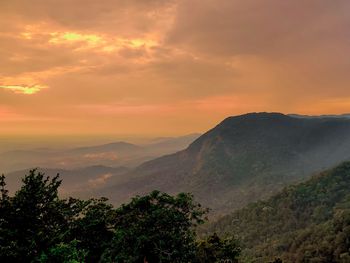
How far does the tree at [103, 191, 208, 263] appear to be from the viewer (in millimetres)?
32906

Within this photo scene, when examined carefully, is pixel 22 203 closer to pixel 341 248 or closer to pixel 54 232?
pixel 54 232

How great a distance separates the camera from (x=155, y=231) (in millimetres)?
34781

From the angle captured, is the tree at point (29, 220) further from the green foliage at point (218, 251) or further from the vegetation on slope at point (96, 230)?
the green foliage at point (218, 251)

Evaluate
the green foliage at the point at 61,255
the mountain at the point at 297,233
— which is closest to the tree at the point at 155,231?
the green foliage at the point at 61,255

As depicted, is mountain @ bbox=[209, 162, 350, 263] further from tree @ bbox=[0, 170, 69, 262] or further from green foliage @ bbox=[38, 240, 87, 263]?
green foliage @ bbox=[38, 240, 87, 263]

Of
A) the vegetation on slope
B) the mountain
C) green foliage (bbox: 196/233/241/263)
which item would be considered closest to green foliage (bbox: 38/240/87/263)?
the vegetation on slope

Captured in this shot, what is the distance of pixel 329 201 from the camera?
199 meters

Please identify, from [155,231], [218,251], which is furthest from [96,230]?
[218,251]

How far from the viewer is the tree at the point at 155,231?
108 ft

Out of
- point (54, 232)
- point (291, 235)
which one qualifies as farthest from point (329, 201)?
point (54, 232)

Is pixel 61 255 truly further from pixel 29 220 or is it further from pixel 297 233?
pixel 297 233

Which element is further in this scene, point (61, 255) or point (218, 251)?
point (218, 251)

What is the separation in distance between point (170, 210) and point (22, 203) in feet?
45.6

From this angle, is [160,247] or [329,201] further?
[329,201]
